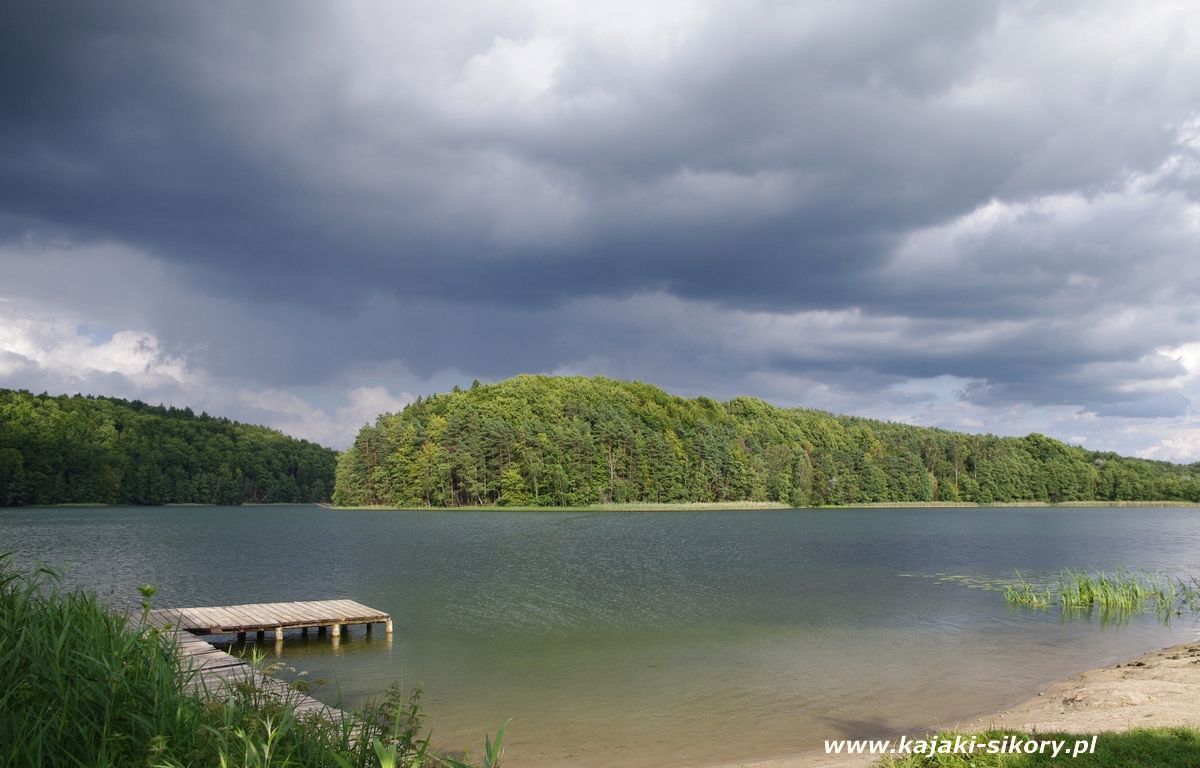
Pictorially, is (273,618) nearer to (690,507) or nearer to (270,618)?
(270,618)

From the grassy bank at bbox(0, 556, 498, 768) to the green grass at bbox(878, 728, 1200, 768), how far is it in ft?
18.8

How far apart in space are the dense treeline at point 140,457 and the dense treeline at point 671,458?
110 feet

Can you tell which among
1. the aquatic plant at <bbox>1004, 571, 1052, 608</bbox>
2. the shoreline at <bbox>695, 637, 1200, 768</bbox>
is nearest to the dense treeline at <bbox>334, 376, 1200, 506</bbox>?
the aquatic plant at <bbox>1004, 571, 1052, 608</bbox>

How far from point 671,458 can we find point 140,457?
309 ft

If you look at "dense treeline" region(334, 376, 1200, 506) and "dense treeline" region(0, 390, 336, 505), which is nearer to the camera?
"dense treeline" region(334, 376, 1200, 506)

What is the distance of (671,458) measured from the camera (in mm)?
112312

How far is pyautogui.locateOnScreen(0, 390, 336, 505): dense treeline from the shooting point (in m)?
111

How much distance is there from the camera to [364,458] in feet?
385

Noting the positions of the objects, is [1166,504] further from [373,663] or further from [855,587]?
[373,663]

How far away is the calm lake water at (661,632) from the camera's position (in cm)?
1284

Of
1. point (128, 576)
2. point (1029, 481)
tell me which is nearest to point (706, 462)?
point (1029, 481)

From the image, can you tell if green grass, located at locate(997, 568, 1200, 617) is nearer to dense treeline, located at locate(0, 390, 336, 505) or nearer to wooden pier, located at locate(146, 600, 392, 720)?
wooden pier, located at locate(146, 600, 392, 720)

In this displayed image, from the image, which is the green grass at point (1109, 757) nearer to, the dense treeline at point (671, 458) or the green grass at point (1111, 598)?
the green grass at point (1111, 598)

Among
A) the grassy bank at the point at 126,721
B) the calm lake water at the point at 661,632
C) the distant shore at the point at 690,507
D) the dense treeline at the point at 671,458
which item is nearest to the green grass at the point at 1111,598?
the calm lake water at the point at 661,632
